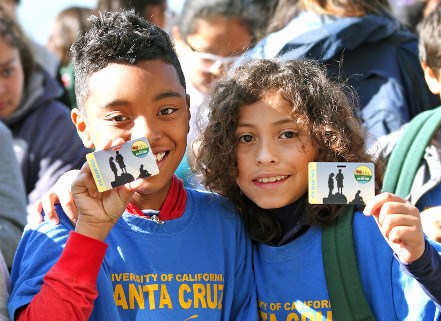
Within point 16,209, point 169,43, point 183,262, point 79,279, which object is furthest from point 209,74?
point 79,279

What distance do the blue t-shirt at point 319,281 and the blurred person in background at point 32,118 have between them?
83.5 inches

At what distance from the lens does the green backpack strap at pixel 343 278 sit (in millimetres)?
2953

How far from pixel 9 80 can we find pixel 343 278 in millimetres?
2858

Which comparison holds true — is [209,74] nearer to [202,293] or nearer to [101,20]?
[101,20]

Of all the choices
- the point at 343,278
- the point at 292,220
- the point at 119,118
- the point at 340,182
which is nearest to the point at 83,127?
the point at 119,118

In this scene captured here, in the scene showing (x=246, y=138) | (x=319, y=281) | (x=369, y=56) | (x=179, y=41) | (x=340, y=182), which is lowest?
(x=319, y=281)

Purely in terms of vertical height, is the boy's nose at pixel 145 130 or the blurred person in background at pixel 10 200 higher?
the boy's nose at pixel 145 130

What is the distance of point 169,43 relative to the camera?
328 cm

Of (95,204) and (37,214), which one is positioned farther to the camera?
(37,214)

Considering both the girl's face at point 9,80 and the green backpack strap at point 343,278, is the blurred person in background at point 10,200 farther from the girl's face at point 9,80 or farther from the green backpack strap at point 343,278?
the green backpack strap at point 343,278

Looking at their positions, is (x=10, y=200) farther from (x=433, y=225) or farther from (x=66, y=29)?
(x=66, y=29)

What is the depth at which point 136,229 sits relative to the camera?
307 cm

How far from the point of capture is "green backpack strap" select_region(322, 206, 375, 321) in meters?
2.95

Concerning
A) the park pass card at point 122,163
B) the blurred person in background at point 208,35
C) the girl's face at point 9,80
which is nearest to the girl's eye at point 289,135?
the park pass card at point 122,163
